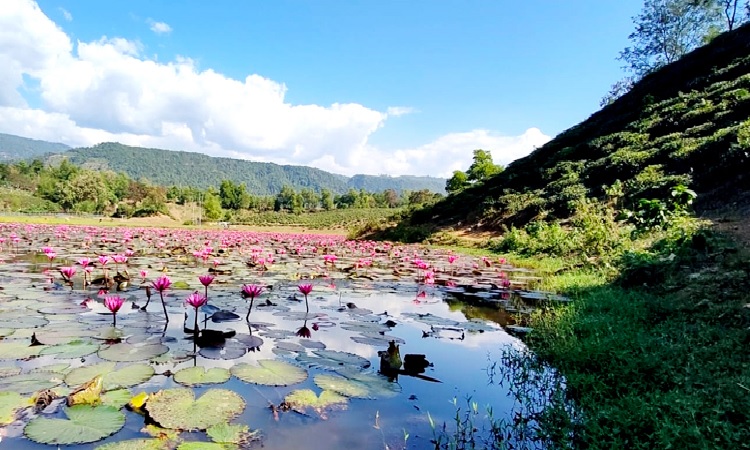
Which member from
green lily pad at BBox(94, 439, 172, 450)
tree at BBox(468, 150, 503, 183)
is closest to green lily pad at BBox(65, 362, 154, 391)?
green lily pad at BBox(94, 439, 172, 450)

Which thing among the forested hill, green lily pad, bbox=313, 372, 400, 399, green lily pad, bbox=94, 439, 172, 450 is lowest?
green lily pad, bbox=313, 372, 400, 399

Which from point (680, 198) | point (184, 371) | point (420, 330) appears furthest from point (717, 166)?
point (184, 371)

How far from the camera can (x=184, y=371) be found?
3.18 metres

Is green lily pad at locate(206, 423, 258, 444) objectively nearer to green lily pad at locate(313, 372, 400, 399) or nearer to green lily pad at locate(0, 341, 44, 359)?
green lily pad at locate(313, 372, 400, 399)

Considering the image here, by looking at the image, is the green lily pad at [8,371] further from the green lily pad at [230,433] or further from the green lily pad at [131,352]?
the green lily pad at [230,433]

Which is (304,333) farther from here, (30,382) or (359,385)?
(30,382)

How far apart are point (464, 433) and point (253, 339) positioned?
90.1 inches

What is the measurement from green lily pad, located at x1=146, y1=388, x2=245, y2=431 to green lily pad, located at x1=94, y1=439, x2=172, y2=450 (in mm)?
151

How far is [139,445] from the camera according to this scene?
7.15ft

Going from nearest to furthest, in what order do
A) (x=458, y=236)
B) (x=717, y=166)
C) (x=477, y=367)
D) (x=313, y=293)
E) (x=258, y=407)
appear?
(x=258, y=407) → (x=477, y=367) → (x=313, y=293) → (x=717, y=166) → (x=458, y=236)

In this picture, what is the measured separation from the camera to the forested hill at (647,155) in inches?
576

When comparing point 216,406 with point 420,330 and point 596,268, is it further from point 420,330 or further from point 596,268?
point 596,268

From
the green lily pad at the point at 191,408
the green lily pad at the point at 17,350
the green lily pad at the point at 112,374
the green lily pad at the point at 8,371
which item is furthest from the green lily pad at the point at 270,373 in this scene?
the green lily pad at the point at 17,350

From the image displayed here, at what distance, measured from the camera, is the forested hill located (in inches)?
576
